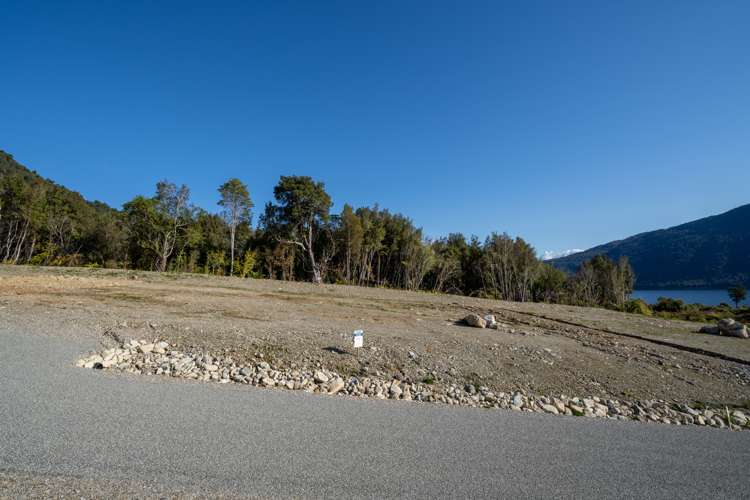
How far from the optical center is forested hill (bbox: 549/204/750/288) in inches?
4240

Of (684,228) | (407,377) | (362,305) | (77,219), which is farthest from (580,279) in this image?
(684,228)

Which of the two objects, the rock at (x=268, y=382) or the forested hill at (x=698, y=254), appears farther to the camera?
the forested hill at (x=698, y=254)

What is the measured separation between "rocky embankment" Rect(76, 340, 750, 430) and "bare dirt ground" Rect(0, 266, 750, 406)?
0.40 m

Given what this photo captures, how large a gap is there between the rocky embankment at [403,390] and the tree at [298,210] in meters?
26.3

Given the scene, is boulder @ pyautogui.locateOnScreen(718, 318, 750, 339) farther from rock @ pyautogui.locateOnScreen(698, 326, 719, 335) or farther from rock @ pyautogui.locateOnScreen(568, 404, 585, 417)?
rock @ pyautogui.locateOnScreen(568, 404, 585, 417)

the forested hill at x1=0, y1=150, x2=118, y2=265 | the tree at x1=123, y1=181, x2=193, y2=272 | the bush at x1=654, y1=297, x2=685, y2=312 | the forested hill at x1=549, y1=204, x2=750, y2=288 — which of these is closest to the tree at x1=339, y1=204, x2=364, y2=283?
the tree at x1=123, y1=181, x2=193, y2=272

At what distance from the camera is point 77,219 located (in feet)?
A: 127

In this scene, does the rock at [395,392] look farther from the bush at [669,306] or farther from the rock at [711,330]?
the bush at [669,306]

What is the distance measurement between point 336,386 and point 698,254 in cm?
16703

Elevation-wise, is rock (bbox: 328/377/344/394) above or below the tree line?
below

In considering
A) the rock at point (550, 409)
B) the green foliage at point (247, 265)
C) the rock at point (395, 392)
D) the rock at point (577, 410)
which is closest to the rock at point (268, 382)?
the rock at point (395, 392)

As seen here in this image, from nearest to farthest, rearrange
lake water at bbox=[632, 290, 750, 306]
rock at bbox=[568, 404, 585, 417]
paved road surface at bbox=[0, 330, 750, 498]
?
paved road surface at bbox=[0, 330, 750, 498], rock at bbox=[568, 404, 585, 417], lake water at bbox=[632, 290, 750, 306]

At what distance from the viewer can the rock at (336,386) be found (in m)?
5.52

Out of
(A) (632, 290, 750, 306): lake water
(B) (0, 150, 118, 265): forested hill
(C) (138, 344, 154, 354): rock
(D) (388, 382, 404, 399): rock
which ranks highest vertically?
(B) (0, 150, 118, 265): forested hill
